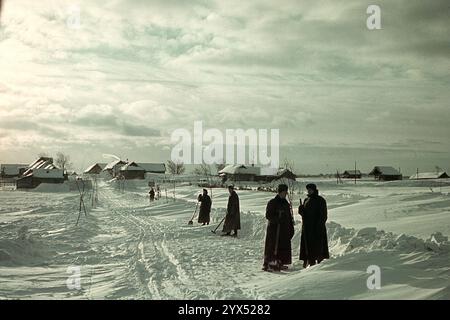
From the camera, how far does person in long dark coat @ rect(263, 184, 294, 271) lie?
888 centimetres

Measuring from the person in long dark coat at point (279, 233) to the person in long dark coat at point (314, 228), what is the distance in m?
0.30

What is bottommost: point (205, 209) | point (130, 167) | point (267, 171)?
point (205, 209)

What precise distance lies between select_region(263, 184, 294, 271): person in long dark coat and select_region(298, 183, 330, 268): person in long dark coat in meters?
0.30

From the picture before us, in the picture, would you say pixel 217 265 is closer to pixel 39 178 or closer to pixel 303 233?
pixel 303 233

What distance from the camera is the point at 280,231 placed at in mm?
9055

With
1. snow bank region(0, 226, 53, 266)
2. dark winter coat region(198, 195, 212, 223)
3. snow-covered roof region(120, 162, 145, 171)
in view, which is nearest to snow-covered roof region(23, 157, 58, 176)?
snow-covered roof region(120, 162, 145, 171)

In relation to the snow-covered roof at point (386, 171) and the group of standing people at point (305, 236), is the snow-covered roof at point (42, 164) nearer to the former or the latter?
the snow-covered roof at point (386, 171)

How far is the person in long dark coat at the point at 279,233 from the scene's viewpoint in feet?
29.1

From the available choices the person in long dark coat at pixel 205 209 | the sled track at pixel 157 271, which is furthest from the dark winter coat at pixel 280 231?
the person in long dark coat at pixel 205 209

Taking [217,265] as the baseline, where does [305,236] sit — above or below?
above

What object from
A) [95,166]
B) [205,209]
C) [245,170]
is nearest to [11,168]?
[95,166]

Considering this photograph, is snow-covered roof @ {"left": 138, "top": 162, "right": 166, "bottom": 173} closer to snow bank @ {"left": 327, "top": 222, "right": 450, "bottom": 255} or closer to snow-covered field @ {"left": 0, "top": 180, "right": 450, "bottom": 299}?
snow-covered field @ {"left": 0, "top": 180, "right": 450, "bottom": 299}
